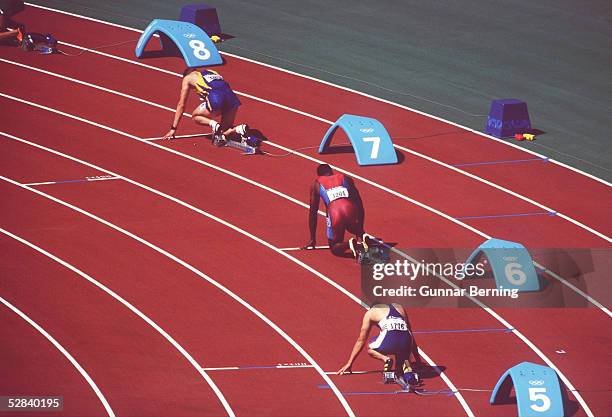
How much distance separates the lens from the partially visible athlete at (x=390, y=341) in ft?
46.3

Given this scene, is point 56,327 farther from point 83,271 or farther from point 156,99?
point 156,99

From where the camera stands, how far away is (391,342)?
14125mm

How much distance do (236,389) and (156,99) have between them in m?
9.72

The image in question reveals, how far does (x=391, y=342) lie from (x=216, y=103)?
7.61 metres

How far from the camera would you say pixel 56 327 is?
1522 centimetres

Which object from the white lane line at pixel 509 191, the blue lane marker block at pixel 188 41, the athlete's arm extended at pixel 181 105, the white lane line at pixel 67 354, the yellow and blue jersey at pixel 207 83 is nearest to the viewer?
the white lane line at pixel 67 354

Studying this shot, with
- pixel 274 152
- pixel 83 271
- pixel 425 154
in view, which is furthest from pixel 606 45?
pixel 83 271

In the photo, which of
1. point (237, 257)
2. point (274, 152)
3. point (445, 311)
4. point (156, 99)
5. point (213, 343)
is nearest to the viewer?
point (213, 343)

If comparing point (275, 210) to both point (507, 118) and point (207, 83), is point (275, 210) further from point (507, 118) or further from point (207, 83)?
point (507, 118)

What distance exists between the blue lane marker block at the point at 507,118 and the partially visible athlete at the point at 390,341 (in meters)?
8.05

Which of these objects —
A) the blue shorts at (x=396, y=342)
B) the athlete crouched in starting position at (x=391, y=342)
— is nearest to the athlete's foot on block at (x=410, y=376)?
the athlete crouched in starting position at (x=391, y=342)

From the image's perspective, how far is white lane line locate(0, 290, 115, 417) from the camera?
1359 centimetres

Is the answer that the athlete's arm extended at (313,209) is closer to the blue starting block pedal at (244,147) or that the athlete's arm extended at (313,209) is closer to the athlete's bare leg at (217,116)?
the blue starting block pedal at (244,147)

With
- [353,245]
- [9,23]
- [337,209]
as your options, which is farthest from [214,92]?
[9,23]
